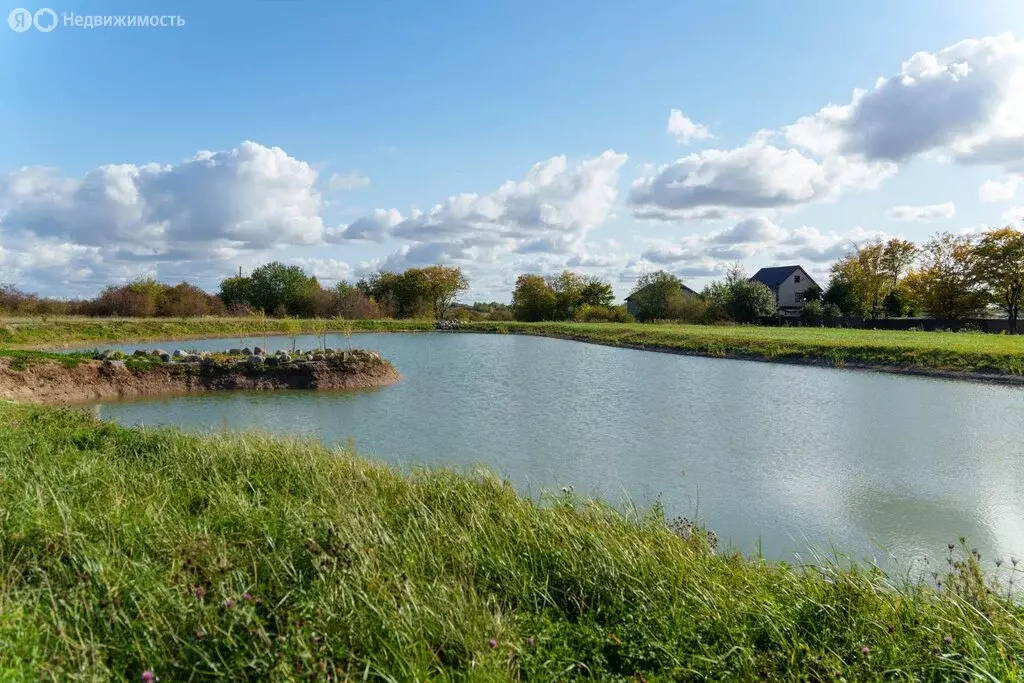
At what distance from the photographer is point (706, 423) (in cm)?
1163

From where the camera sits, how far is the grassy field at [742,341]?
64.4 ft

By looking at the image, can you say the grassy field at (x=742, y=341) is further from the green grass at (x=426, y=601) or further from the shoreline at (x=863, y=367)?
the green grass at (x=426, y=601)

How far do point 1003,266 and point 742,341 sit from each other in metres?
23.1

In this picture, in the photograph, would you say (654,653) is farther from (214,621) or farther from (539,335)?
(539,335)

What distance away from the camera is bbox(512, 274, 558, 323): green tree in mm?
60438

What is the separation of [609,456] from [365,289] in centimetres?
5877

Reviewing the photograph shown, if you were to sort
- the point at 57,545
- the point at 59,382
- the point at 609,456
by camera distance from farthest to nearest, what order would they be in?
the point at 59,382
the point at 609,456
the point at 57,545

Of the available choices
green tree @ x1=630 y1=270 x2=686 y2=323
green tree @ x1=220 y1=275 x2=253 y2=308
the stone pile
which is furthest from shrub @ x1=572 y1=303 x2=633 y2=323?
the stone pile

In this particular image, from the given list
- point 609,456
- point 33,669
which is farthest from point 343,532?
point 609,456

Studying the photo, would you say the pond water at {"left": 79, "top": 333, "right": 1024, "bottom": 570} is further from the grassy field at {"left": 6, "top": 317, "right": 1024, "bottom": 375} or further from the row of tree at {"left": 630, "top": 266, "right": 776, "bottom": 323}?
the row of tree at {"left": 630, "top": 266, "right": 776, "bottom": 323}

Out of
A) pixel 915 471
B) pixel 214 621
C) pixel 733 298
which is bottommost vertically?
pixel 915 471

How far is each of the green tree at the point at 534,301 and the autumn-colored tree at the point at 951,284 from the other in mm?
29130

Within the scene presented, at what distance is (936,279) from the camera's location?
1702 inches

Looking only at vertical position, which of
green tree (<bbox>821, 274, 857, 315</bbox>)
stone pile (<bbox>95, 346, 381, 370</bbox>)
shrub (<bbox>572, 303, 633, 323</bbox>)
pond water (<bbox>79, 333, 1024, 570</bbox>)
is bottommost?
pond water (<bbox>79, 333, 1024, 570</bbox>)
